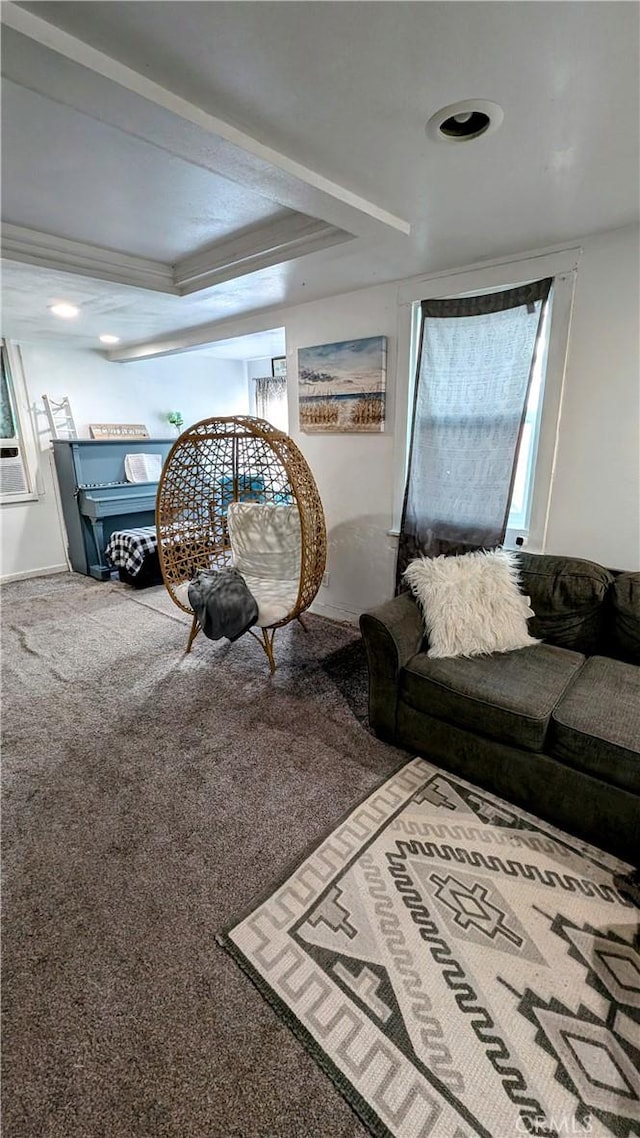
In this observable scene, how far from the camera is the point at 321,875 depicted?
150 centimetres

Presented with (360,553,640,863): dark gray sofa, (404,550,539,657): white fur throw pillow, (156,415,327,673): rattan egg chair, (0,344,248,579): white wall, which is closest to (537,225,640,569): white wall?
(360,553,640,863): dark gray sofa

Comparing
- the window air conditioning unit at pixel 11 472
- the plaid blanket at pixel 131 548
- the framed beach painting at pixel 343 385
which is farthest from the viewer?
the window air conditioning unit at pixel 11 472

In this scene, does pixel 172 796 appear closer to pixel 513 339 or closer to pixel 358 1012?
pixel 358 1012

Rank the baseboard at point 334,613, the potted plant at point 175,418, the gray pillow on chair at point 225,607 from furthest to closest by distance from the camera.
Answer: the potted plant at point 175,418 < the baseboard at point 334,613 < the gray pillow on chair at point 225,607

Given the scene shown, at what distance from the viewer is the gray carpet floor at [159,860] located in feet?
3.35

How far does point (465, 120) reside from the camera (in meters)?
1.31

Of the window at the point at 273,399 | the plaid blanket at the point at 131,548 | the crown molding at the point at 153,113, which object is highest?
the crown molding at the point at 153,113

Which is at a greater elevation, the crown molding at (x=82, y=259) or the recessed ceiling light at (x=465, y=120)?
the crown molding at (x=82, y=259)

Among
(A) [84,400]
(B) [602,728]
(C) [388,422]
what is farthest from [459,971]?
(A) [84,400]

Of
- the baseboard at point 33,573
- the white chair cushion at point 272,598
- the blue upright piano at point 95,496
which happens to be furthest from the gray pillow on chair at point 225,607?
the baseboard at point 33,573

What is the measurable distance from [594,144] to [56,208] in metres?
2.07

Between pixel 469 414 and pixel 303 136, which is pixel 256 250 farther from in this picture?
pixel 469 414

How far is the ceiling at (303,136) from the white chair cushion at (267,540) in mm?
1351

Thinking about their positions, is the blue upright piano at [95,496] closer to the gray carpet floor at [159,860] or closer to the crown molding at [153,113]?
the gray carpet floor at [159,860]
